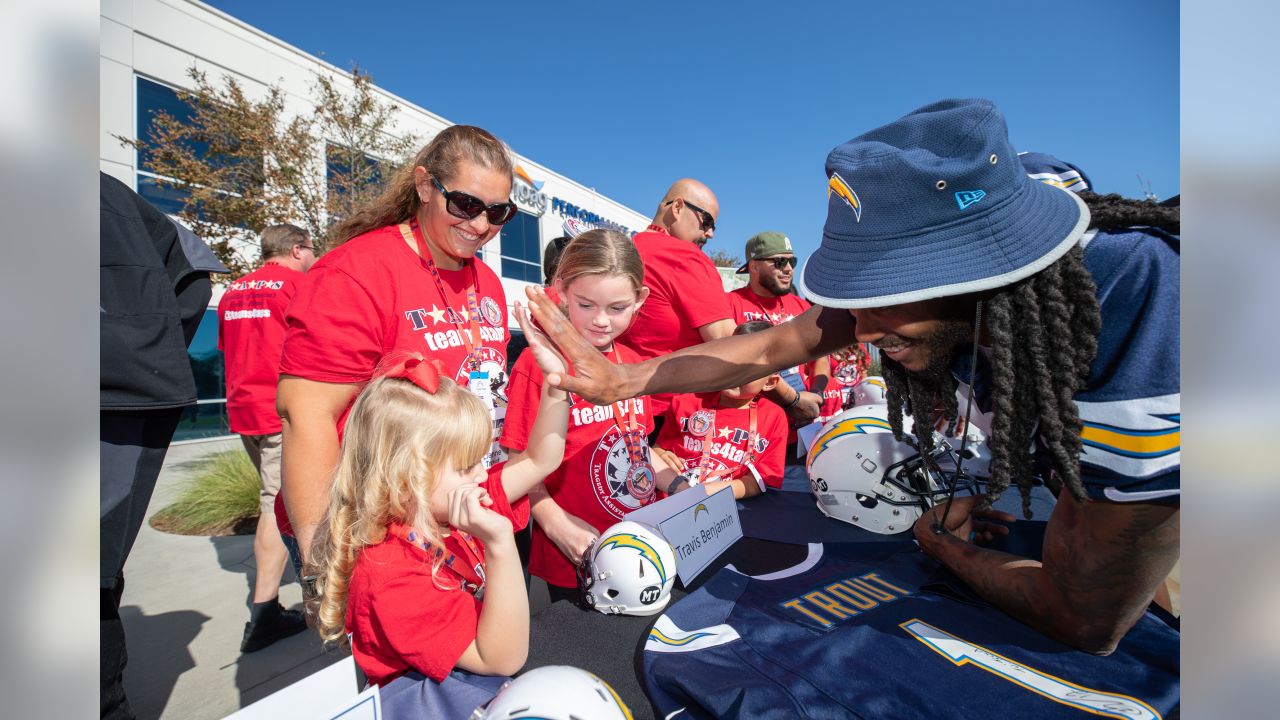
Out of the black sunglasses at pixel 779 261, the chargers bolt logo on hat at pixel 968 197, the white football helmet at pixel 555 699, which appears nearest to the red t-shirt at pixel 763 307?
the black sunglasses at pixel 779 261

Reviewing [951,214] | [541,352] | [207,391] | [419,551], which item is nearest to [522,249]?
[207,391]

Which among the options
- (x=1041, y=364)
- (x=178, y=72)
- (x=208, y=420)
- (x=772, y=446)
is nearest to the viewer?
(x=1041, y=364)

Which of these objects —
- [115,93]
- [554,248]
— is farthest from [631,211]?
[554,248]

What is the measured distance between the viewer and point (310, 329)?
1822mm

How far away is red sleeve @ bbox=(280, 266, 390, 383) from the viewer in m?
1.82

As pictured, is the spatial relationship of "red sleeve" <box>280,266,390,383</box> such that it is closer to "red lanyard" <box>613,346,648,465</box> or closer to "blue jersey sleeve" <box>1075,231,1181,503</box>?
"red lanyard" <box>613,346,648,465</box>

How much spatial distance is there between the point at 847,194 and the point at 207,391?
1389 cm

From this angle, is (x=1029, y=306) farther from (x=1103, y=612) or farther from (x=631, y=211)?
(x=631, y=211)

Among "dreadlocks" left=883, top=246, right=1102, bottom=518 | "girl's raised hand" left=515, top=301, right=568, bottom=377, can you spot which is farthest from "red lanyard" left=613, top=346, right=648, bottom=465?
"dreadlocks" left=883, top=246, right=1102, bottom=518

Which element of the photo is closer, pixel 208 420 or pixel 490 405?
pixel 490 405

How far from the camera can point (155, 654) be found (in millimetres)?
3387

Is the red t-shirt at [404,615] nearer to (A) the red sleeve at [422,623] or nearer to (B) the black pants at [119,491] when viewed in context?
(A) the red sleeve at [422,623]

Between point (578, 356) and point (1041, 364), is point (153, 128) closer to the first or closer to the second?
point (578, 356)
